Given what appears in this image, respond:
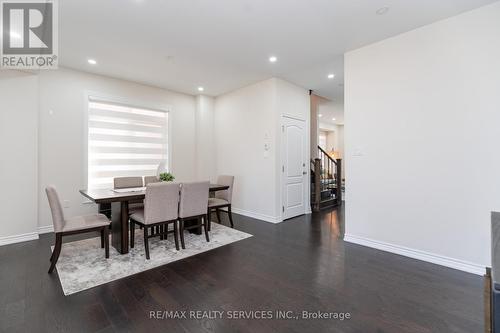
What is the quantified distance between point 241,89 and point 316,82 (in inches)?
65.9

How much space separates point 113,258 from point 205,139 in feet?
11.5

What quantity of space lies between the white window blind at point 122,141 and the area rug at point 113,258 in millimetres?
1581

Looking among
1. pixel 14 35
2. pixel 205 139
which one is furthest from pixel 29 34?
pixel 205 139

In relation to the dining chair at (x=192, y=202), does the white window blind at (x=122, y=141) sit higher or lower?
higher

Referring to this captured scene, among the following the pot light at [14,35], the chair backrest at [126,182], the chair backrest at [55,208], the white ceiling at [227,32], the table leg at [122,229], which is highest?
the white ceiling at [227,32]

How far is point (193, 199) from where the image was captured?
130 inches

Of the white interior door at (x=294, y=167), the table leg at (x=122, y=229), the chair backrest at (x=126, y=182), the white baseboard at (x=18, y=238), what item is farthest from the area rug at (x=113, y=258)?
the white interior door at (x=294, y=167)

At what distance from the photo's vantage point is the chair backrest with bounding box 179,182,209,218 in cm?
319

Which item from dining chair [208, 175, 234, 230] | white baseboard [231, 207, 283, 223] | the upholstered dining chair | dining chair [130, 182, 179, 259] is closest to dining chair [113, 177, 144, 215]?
dining chair [130, 182, 179, 259]

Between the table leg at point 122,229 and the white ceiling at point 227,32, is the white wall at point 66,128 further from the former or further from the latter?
the table leg at point 122,229

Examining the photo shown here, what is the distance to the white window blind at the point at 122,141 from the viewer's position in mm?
4414

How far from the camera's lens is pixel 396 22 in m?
2.73

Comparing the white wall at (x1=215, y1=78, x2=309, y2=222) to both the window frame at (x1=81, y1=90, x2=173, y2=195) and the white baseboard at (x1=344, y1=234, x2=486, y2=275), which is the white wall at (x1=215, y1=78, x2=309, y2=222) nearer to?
the window frame at (x1=81, y1=90, x2=173, y2=195)

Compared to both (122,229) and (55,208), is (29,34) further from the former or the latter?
(122,229)
